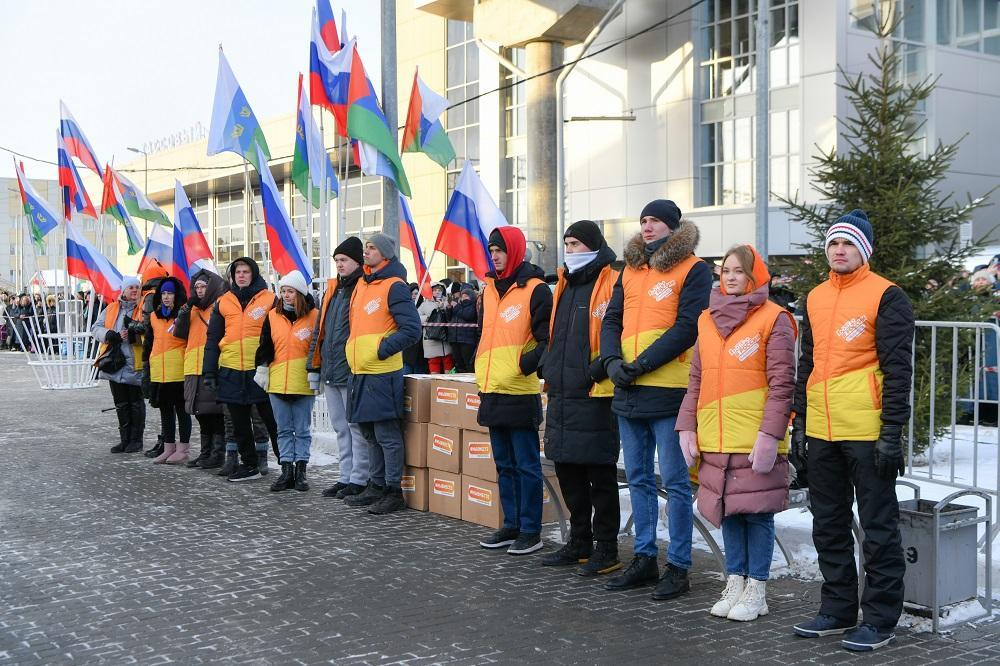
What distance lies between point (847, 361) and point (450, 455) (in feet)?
13.0

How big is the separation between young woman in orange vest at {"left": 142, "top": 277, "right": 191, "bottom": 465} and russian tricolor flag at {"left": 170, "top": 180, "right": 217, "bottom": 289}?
1.55m

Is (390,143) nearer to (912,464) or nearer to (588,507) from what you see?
(588,507)

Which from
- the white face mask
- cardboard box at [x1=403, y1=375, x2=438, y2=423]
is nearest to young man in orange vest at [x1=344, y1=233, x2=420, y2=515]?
cardboard box at [x1=403, y1=375, x2=438, y2=423]

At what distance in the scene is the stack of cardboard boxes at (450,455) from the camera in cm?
826

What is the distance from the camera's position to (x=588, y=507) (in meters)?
7.10

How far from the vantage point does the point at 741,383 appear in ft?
19.0

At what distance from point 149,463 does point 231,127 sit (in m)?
4.39

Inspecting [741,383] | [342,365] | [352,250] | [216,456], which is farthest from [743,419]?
[216,456]

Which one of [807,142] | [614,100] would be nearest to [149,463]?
[807,142]

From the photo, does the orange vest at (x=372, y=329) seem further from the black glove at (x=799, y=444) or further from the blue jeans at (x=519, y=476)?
the black glove at (x=799, y=444)

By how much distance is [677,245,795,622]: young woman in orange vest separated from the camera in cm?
571

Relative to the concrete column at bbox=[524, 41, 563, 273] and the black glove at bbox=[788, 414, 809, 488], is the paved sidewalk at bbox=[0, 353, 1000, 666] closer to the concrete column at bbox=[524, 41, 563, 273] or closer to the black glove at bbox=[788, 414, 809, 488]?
the black glove at bbox=[788, 414, 809, 488]

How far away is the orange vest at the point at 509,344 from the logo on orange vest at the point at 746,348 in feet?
6.20

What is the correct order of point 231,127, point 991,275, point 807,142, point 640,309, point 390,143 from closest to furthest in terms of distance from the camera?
point 640,309 < point 991,275 < point 390,143 < point 231,127 < point 807,142
